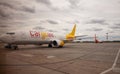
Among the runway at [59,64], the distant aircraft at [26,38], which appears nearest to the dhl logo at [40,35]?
the distant aircraft at [26,38]

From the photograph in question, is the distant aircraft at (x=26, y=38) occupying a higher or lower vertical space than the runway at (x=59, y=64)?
higher

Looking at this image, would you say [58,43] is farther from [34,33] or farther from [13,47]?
[13,47]

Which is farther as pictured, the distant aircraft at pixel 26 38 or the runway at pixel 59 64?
the distant aircraft at pixel 26 38

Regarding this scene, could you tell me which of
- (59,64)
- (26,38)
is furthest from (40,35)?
(59,64)

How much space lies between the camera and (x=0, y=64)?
5922 mm

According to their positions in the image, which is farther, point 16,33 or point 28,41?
point 28,41

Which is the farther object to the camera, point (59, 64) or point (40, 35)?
point (40, 35)

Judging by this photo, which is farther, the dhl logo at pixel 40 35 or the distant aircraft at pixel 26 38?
the dhl logo at pixel 40 35

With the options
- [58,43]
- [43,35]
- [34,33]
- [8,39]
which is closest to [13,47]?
[8,39]

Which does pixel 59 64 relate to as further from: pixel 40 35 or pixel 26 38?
pixel 40 35

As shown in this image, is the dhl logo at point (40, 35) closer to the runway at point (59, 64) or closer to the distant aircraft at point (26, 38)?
the distant aircraft at point (26, 38)

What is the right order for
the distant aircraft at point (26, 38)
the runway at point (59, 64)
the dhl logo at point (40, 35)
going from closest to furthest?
the runway at point (59, 64) → the distant aircraft at point (26, 38) → the dhl logo at point (40, 35)

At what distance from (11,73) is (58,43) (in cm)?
1824

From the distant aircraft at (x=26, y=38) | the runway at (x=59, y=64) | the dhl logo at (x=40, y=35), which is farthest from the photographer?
the dhl logo at (x=40, y=35)
